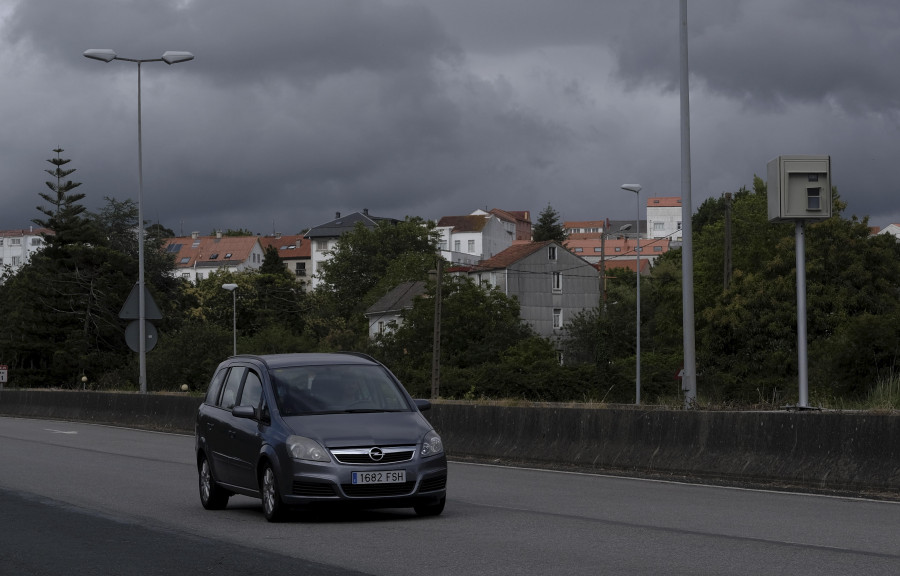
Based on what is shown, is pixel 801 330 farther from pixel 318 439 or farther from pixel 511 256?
pixel 511 256

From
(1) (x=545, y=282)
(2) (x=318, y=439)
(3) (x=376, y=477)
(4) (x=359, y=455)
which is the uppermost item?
(1) (x=545, y=282)

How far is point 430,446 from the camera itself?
12.1 meters

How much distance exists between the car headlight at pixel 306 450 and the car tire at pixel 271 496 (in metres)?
0.38

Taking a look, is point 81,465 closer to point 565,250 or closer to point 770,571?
point 770,571

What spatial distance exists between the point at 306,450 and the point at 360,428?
50 cm

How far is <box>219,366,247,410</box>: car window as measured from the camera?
1383cm

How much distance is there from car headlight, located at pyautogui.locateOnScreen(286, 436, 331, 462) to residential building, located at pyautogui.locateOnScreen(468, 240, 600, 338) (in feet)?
346

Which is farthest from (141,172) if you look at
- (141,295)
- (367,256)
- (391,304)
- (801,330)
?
(367,256)

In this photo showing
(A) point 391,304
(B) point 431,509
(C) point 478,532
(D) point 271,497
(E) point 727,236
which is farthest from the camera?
Result: (A) point 391,304

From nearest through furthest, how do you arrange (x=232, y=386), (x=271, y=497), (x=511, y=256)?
(x=271, y=497)
(x=232, y=386)
(x=511, y=256)

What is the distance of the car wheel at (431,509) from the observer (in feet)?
40.9

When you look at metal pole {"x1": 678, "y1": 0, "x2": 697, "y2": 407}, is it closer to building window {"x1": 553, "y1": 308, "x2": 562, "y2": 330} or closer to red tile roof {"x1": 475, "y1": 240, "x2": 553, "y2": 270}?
red tile roof {"x1": 475, "y1": 240, "x2": 553, "y2": 270}

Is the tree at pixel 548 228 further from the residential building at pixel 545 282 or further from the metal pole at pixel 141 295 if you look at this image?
the metal pole at pixel 141 295

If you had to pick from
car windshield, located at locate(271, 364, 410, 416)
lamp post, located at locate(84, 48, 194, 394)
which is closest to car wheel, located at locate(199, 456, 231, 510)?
car windshield, located at locate(271, 364, 410, 416)
